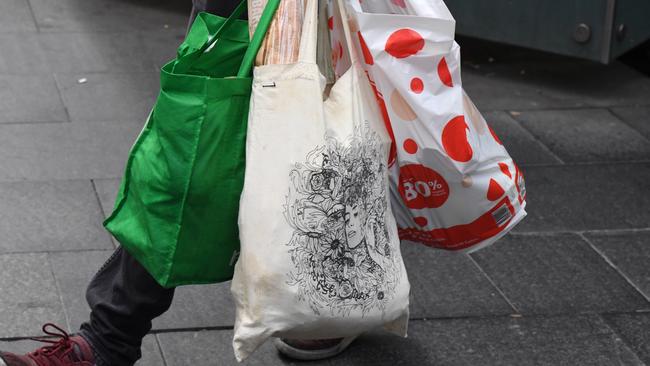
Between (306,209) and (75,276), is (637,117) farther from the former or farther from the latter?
(306,209)

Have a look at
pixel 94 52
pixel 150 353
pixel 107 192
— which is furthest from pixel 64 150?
pixel 150 353

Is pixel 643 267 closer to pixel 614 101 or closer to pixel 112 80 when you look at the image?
pixel 614 101

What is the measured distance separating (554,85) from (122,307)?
174 inches

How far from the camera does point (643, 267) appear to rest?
4.40 metres

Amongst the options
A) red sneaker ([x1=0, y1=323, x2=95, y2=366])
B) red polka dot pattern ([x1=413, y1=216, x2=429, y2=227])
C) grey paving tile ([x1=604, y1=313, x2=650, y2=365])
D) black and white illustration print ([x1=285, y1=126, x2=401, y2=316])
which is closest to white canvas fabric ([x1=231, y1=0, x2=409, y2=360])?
black and white illustration print ([x1=285, y1=126, x2=401, y2=316])

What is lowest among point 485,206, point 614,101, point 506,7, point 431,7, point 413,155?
point 614,101

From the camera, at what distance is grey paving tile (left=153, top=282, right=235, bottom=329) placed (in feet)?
12.1

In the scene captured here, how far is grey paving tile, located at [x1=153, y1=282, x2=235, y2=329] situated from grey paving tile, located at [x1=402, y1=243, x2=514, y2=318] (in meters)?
0.66

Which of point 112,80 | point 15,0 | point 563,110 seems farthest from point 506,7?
point 15,0

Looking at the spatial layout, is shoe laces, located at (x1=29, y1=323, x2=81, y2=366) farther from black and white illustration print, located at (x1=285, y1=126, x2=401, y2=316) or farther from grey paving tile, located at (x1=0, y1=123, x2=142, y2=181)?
grey paving tile, located at (x1=0, y1=123, x2=142, y2=181)

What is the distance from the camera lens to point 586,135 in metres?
5.99

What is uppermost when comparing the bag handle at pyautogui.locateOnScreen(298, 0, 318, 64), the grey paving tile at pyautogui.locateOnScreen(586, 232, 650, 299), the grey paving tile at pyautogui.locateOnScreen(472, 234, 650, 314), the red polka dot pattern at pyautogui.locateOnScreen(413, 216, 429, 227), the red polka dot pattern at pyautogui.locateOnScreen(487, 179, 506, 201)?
the bag handle at pyautogui.locateOnScreen(298, 0, 318, 64)

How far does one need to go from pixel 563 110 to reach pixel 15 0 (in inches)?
153

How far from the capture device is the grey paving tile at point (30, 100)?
555 cm
